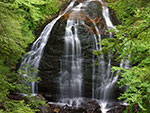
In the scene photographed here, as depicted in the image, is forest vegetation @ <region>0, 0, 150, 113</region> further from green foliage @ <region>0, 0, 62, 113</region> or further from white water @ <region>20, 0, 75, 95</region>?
white water @ <region>20, 0, 75, 95</region>

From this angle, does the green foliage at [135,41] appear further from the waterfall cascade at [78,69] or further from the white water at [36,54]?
the white water at [36,54]

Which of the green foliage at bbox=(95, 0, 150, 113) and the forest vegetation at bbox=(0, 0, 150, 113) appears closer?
→ the forest vegetation at bbox=(0, 0, 150, 113)

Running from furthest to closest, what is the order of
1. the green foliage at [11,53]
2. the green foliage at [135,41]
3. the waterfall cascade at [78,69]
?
the waterfall cascade at [78,69]
the green foliage at [135,41]
the green foliage at [11,53]

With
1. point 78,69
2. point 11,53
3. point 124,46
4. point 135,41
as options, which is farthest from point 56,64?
point 135,41

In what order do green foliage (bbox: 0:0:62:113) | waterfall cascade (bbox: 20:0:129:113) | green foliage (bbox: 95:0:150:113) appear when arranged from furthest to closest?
waterfall cascade (bbox: 20:0:129:113), green foliage (bbox: 95:0:150:113), green foliage (bbox: 0:0:62:113)

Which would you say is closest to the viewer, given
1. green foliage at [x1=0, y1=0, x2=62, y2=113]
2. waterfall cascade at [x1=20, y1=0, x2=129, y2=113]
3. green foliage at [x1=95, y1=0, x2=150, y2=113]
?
green foliage at [x1=0, y1=0, x2=62, y2=113]

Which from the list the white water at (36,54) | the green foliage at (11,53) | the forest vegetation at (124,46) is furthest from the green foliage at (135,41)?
the white water at (36,54)

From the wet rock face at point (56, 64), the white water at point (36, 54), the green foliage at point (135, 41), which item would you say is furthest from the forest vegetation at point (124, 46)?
the white water at point (36, 54)

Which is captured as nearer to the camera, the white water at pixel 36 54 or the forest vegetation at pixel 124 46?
the forest vegetation at pixel 124 46

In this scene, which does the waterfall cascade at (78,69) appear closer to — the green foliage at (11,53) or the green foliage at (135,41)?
the green foliage at (11,53)

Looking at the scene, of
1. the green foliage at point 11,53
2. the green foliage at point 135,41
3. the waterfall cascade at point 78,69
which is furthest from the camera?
the waterfall cascade at point 78,69

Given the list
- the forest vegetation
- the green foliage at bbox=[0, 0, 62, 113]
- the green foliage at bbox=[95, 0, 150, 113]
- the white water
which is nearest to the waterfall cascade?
the white water

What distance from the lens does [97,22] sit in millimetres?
10031

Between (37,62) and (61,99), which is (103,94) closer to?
(61,99)
